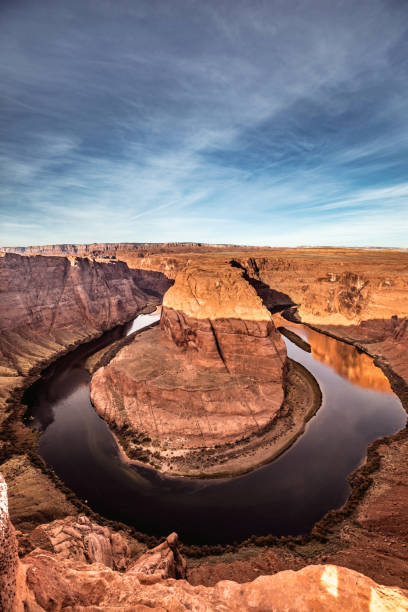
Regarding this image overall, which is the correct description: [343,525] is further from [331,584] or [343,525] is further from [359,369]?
[359,369]

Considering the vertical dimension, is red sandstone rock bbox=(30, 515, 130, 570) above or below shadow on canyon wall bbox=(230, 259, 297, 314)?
below

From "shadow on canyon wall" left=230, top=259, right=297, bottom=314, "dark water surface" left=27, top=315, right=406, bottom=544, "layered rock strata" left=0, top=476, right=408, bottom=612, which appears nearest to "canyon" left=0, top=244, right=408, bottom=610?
"layered rock strata" left=0, top=476, right=408, bottom=612

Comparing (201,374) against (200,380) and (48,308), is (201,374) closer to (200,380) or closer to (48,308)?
(200,380)

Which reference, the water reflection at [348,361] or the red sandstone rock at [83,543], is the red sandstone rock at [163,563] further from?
the water reflection at [348,361]

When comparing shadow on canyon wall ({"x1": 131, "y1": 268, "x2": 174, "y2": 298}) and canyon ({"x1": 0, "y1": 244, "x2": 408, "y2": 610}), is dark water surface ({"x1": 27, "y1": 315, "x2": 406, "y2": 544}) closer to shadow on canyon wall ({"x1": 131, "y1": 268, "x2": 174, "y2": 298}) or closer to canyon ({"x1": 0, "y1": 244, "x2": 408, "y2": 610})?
canyon ({"x1": 0, "y1": 244, "x2": 408, "y2": 610})

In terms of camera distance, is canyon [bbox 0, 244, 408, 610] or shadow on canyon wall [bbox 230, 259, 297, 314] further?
shadow on canyon wall [bbox 230, 259, 297, 314]
